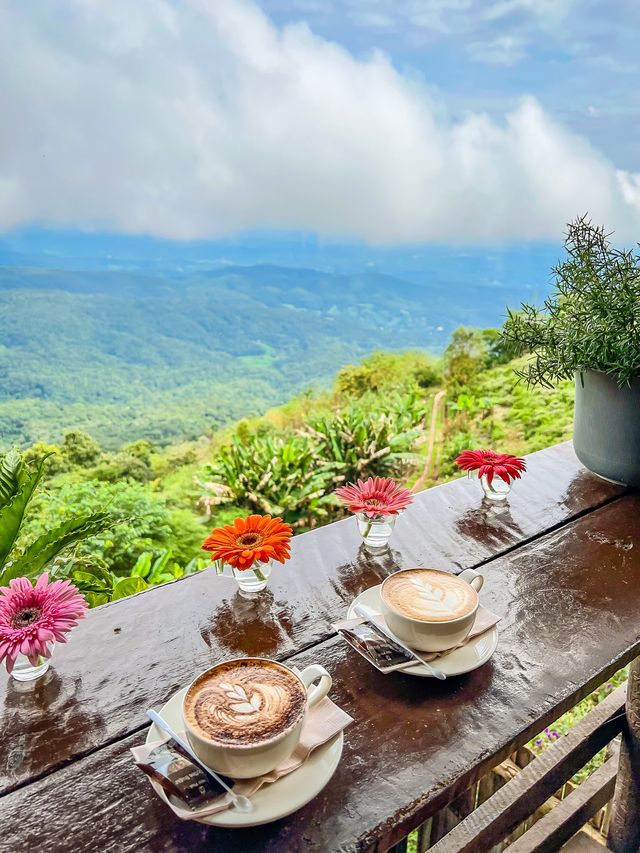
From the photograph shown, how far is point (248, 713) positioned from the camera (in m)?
0.54

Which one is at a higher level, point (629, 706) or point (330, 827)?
point (330, 827)

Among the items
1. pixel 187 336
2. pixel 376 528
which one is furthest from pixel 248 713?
pixel 187 336

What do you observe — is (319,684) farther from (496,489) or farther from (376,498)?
(496,489)

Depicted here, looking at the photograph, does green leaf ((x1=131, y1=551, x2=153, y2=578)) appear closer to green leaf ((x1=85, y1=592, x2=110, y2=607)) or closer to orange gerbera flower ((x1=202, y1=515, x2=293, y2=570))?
green leaf ((x1=85, y1=592, x2=110, y2=607))

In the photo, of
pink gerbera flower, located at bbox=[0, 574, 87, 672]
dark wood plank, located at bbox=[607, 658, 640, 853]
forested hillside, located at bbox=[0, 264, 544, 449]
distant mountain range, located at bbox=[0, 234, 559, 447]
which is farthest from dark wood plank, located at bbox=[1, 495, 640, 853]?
distant mountain range, located at bbox=[0, 234, 559, 447]

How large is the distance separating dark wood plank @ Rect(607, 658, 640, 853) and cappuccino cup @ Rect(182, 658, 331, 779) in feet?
2.60

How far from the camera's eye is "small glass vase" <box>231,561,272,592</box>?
2.68ft

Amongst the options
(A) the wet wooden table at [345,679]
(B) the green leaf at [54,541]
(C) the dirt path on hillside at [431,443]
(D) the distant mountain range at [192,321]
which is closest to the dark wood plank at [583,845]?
(A) the wet wooden table at [345,679]

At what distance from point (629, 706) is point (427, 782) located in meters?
0.75

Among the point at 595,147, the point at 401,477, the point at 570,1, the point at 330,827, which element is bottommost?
the point at 401,477

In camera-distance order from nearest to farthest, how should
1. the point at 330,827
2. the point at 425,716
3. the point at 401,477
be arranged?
the point at 330,827 → the point at 425,716 → the point at 401,477

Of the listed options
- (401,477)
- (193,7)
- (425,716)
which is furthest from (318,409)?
(193,7)

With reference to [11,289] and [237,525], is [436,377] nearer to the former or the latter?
[237,525]

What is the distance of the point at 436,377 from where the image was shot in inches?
186
